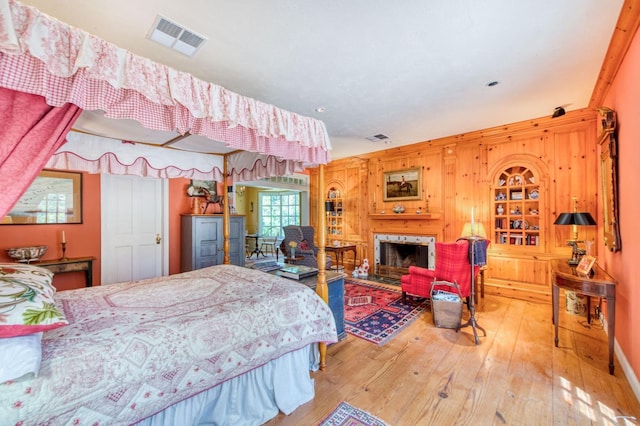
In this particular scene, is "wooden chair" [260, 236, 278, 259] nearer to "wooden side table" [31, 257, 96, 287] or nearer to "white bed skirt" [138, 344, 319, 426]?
"wooden side table" [31, 257, 96, 287]

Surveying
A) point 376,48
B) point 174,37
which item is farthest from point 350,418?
point 174,37

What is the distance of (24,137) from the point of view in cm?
114

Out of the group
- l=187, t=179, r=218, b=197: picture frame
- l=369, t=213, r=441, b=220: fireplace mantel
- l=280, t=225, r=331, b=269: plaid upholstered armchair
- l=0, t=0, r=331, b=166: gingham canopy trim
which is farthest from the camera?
l=280, t=225, r=331, b=269: plaid upholstered armchair

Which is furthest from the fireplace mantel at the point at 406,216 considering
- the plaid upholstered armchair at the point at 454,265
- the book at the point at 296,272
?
the book at the point at 296,272

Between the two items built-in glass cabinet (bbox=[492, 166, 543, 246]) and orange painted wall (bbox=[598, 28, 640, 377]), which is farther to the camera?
built-in glass cabinet (bbox=[492, 166, 543, 246])

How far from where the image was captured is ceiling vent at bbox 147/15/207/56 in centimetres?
188

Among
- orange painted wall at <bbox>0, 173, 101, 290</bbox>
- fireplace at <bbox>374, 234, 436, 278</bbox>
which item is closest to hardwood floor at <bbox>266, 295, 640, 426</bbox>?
fireplace at <bbox>374, 234, 436, 278</bbox>

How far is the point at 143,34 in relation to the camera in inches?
77.9

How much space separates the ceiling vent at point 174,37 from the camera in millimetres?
1884

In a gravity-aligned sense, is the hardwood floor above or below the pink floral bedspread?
below

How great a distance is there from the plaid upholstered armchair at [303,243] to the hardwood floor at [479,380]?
9.30 feet

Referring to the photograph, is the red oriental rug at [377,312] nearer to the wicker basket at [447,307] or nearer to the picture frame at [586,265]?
the wicker basket at [447,307]

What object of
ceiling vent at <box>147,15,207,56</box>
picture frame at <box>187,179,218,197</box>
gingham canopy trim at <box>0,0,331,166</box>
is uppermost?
ceiling vent at <box>147,15,207,56</box>

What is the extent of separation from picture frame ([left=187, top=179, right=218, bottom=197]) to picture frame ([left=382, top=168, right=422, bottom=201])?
3.40m
